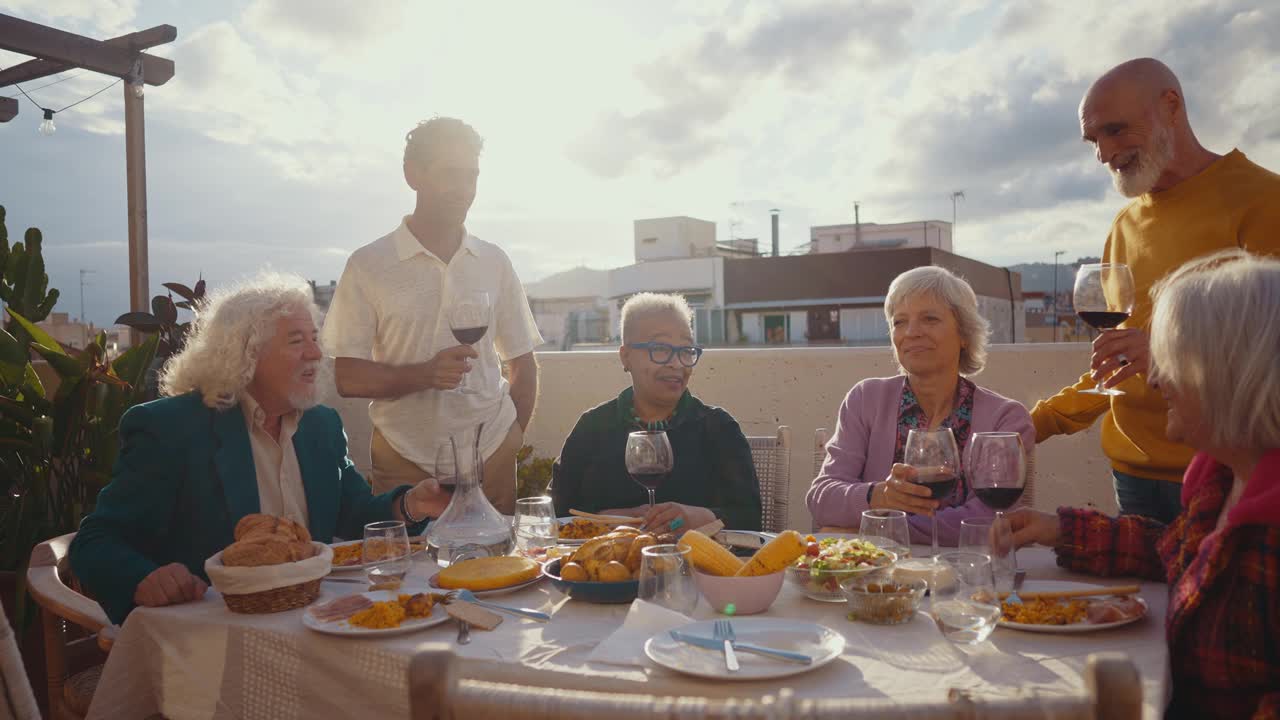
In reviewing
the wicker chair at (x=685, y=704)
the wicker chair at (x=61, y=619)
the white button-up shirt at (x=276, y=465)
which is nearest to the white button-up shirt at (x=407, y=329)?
the white button-up shirt at (x=276, y=465)

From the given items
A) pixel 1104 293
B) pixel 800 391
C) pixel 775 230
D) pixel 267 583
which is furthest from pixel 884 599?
pixel 775 230

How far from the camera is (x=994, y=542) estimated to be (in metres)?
1.58

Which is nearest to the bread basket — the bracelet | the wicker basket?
the wicker basket

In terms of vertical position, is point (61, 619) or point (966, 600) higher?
point (966, 600)

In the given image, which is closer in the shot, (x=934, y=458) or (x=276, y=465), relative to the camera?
(x=934, y=458)

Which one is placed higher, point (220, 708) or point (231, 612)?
point (231, 612)

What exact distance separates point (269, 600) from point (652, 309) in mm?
1639

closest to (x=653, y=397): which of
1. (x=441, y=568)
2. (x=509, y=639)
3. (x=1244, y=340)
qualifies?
(x=441, y=568)

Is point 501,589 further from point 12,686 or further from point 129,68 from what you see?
point 129,68

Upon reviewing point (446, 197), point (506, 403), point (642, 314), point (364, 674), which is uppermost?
point (446, 197)

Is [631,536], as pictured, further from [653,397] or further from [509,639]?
[653,397]

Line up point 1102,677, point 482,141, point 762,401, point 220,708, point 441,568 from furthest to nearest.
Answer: point 762,401, point 482,141, point 441,568, point 220,708, point 1102,677

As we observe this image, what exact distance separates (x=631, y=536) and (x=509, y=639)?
0.41 metres

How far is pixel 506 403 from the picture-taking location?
3.48 meters
